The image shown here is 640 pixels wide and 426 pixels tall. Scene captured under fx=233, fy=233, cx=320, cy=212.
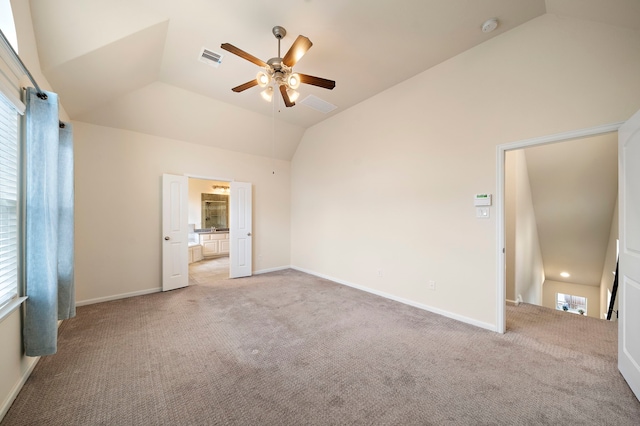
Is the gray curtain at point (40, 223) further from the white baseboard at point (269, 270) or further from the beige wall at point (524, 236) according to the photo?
the beige wall at point (524, 236)

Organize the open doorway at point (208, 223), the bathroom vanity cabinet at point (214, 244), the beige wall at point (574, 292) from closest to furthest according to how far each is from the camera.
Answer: the beige wall at point (574, 292), the open doorway at point (208, 223), the bathroom vanity cabinet at point (214, 244)

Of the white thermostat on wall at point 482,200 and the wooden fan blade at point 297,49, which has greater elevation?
the wooden fan blade at point 297,49

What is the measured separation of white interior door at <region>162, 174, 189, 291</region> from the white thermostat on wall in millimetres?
4794

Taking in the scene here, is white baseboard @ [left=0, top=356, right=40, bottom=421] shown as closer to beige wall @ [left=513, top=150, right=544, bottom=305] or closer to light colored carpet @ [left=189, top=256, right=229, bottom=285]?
light colored carpet @ [left=189, top=256, right=229, bottom=285]

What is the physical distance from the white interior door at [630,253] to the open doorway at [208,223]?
704 centimetres

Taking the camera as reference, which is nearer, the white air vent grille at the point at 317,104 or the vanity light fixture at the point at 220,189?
the white air vent grille at the point at 317,104

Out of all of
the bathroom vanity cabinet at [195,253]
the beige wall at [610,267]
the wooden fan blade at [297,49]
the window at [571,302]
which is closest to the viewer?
the wooden fan blade at [297,49]

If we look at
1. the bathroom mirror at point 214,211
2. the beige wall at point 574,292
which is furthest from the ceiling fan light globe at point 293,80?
the beige wall at point 574,292

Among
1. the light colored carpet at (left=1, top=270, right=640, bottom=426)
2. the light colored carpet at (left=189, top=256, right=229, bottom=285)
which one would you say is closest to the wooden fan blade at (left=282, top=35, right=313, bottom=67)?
the light colored carpet at (left=1, top=270, right=640, bottom=426)

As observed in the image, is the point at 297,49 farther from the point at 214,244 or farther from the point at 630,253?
the point at 214,244

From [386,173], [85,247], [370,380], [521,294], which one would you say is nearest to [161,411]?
[370,380]

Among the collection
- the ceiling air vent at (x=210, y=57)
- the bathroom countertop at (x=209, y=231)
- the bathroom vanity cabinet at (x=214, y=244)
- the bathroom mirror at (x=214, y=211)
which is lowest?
the bathroom vanity cabinet at (x=214, y=244)

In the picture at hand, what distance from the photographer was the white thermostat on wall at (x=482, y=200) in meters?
2.78

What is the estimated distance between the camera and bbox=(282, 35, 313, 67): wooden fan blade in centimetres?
204
